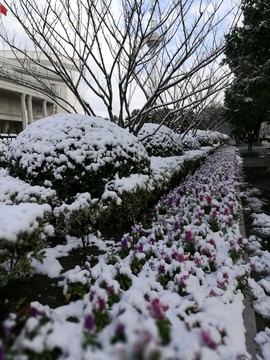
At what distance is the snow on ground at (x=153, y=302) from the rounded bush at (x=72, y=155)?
3.00ft

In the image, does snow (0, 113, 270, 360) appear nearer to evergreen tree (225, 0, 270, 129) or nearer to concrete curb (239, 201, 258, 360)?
concrete curb (239, 201, 258, 360)

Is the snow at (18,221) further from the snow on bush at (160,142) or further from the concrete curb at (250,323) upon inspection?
the snow on bush at (160,142)

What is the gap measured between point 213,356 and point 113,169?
11.9 feet

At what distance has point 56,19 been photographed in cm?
741

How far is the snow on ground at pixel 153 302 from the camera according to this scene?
148cm

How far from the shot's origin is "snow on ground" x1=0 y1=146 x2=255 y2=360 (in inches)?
58.4

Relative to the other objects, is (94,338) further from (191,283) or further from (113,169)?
(113,169)

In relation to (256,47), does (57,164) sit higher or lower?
lower

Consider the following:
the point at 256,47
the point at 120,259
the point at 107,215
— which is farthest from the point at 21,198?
the point at 256,47

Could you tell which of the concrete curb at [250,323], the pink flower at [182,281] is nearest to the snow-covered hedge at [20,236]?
the pink flower at [182,281]

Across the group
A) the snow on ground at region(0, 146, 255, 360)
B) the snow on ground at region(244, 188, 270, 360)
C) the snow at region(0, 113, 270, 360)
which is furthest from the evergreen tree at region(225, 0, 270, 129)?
the snow on ground at region(0, 146, 255, 360)

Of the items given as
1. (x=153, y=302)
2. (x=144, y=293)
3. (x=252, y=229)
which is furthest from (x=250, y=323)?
(x=252, y=229)

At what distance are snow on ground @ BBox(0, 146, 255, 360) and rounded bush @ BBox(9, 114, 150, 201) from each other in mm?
915

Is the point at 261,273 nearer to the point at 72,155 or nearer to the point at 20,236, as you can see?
the point at 20,236
